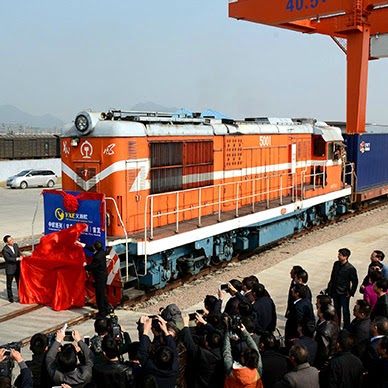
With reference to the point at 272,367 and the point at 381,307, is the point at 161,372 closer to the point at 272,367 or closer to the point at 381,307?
the point at 272,367

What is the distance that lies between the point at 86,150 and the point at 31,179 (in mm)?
24664

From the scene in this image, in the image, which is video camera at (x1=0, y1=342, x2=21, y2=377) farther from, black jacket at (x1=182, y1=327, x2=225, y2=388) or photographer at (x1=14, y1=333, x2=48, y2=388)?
black jacket at (x1=182, y1=327, x2=225, y2=388)

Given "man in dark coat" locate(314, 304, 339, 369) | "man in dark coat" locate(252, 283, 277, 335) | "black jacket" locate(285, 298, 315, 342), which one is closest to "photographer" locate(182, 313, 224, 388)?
"man in dark coat" locate(314, 304, 339, 369)

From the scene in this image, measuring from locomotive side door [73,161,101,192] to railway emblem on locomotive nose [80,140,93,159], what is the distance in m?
0.14

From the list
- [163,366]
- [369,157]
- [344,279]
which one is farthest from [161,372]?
[369,157]

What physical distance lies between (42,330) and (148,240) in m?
2.58

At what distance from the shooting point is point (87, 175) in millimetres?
10531

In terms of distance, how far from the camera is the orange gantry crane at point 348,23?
891 inches

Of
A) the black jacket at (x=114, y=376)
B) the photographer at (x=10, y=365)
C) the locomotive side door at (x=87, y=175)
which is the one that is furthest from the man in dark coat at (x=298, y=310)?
the locomotive side door at (x=87, y=175)

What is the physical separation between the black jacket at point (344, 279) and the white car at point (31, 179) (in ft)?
93.7

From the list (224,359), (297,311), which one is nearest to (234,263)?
(297,311)

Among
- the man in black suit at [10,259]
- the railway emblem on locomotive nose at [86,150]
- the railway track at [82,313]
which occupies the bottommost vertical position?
the railway track at [82,313]

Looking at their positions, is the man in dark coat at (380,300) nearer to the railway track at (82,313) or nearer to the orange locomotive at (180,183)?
the orange locomotive at (180,183)

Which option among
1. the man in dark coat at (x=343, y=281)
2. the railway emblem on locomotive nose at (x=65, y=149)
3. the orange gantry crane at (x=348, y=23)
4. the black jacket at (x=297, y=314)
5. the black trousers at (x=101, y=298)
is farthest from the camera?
the orange gantry crane at (x=348, y=23)
